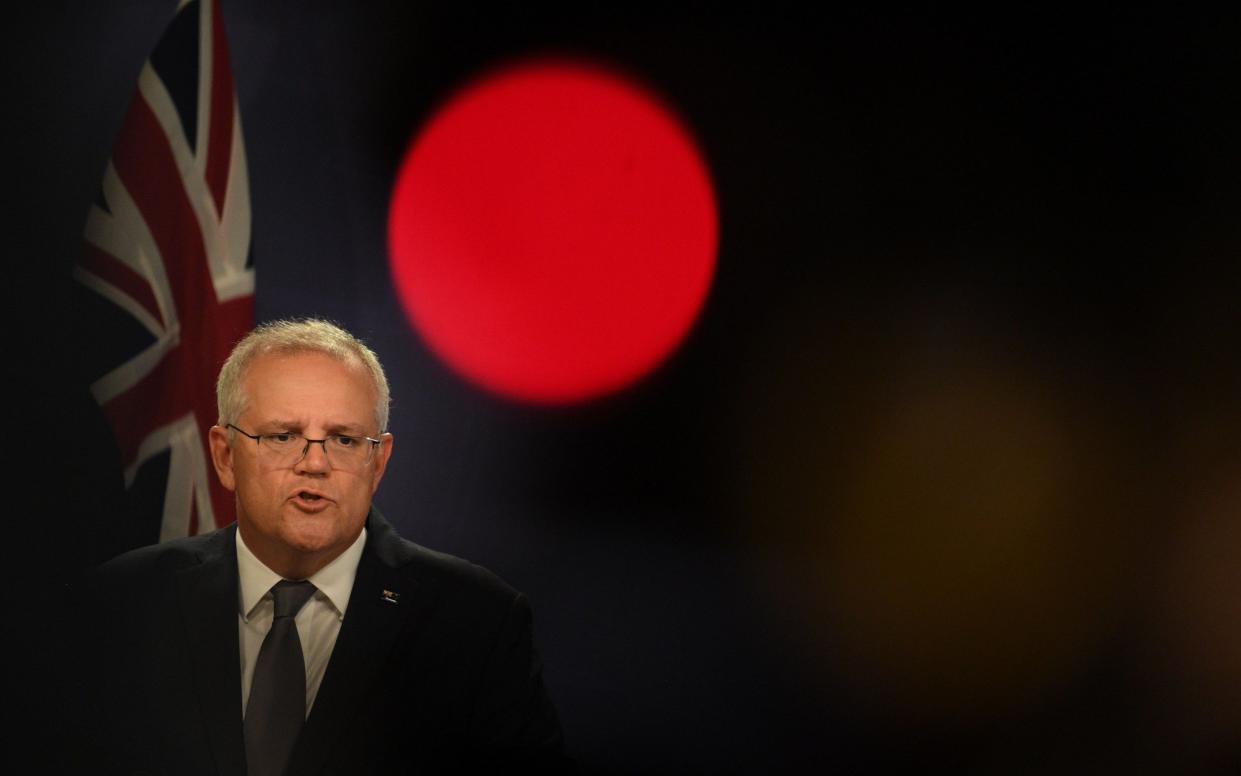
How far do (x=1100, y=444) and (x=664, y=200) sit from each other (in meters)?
1.40

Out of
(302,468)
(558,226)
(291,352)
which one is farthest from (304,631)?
(558,226)

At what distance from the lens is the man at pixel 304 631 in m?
1.52

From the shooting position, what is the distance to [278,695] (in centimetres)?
156

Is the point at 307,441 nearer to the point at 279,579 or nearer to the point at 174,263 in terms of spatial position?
the point at 279,579

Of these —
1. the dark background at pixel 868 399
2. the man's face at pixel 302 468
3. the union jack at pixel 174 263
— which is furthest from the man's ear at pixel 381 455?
the dark background at pixel 868 399

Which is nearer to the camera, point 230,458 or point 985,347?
point 230,458

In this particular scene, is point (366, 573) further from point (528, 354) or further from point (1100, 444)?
point (1100, 444)

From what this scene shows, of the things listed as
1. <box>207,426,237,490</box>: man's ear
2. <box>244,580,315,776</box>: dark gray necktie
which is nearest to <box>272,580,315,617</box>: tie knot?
<box>244,580,315,776</box>: dark gray necktie

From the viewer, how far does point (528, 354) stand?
3170mm

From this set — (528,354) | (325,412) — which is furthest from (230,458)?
(528,354)

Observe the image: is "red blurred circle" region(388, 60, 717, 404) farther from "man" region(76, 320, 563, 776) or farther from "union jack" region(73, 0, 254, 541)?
"man" region(76, 320, 563, 776)

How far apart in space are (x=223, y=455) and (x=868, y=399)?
Result: 1.98 m

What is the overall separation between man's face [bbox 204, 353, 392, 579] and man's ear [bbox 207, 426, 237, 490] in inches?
0.5

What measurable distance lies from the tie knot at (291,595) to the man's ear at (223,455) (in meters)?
0.16
